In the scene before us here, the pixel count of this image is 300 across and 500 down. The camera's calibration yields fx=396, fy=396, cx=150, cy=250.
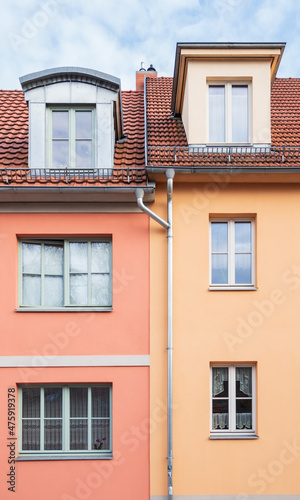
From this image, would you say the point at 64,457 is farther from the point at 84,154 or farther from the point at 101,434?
the point at 84,154

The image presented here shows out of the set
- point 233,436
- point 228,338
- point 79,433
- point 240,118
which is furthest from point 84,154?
point 233,436

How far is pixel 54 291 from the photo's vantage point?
7.86 meters

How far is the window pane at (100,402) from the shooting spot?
7.65 meters

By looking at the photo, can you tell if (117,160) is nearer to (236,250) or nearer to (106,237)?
(106,237)

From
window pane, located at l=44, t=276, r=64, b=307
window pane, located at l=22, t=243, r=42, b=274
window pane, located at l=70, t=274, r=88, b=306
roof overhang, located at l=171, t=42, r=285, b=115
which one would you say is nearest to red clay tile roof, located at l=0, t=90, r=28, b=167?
window pane, located at l=22, t=243, r=42, b=274

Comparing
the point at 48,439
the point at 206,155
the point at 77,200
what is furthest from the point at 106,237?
the point at 48,439

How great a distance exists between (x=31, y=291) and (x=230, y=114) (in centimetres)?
549

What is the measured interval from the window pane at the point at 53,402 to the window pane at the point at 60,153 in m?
4.48

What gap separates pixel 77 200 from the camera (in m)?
7.71

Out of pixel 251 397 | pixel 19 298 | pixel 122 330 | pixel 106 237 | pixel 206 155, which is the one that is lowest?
pixel 251 397

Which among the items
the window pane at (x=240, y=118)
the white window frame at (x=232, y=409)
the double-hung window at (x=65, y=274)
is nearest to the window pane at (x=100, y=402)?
the double-hung window at (x=65, y=274)

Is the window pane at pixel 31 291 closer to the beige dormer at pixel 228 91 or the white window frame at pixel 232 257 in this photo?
the white window frame at pixel 232 257

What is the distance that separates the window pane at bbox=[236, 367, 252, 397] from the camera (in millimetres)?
7695

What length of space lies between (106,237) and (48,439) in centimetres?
405
